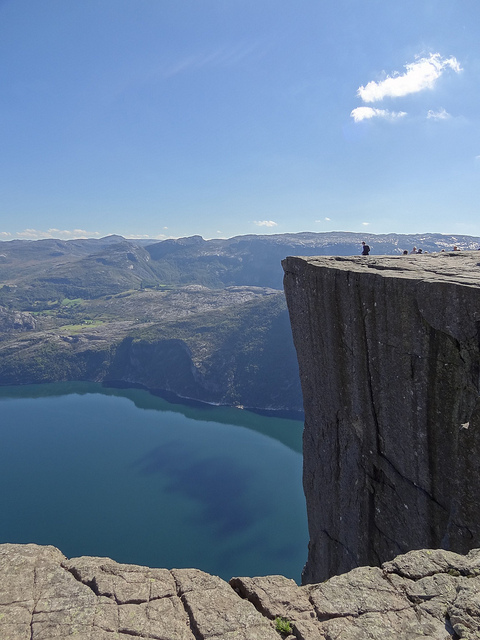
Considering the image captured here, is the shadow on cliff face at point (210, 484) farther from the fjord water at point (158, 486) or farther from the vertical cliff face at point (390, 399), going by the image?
the vertical cliff face at point (390, 399)

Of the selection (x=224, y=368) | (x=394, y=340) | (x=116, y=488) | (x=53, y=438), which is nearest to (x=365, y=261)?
(x=394, y=340)

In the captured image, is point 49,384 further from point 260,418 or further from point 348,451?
point 348,451

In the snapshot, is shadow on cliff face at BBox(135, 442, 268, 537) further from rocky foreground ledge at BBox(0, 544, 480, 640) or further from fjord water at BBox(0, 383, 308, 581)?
rocky foreground ledge at BBox(0, 544, 480, 640)

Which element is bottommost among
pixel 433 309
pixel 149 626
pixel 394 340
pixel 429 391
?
pixel 149 626

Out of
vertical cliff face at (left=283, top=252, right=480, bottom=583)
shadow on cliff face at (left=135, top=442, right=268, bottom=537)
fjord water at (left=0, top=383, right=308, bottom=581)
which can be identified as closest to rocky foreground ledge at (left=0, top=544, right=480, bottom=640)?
vertical cliff face at (left=283, top=252, right=480, bottom=583)

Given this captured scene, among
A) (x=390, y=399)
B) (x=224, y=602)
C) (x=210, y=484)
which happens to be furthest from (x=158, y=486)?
(x=224, y=602)

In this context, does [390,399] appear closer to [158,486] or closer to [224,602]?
[224,602]

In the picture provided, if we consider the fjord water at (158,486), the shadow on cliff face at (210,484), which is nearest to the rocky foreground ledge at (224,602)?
the fjord water at (158,486)
